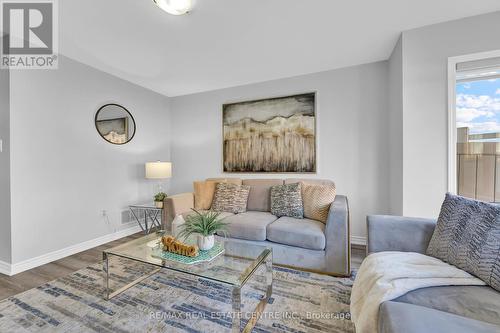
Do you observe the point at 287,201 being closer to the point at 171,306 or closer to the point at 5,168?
the point at 171,306

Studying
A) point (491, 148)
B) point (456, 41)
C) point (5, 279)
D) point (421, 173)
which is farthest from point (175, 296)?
point (456, 41)

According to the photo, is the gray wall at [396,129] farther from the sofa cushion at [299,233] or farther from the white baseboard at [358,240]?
the sofa cushion at [299,233]

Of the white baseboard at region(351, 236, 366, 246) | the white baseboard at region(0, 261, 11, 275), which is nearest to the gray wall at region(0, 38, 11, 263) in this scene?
the white baseboard at region(0, 261, 11, 275)

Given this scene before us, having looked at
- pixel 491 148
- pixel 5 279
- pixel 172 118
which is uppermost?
pixel 172 118

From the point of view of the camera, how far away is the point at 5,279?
6.68ft

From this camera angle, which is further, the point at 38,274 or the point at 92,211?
the point at 92,211

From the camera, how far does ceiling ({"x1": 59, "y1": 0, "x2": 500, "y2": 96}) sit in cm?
177

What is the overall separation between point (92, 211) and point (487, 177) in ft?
14.0

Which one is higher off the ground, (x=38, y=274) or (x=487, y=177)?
(x=487, y=177)

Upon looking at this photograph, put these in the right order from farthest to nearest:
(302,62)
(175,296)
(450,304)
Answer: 1. (302,62)
2. (175,296)
3. (450,304)

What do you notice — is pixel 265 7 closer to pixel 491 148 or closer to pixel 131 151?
pixel 491 148

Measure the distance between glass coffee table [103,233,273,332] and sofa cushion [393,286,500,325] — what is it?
80 centimetres

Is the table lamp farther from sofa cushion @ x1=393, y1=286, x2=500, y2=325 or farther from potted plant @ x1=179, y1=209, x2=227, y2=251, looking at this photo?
sofa cushion @ x1=393, y1=286, x2=500, y2=325

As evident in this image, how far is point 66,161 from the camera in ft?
8.41
